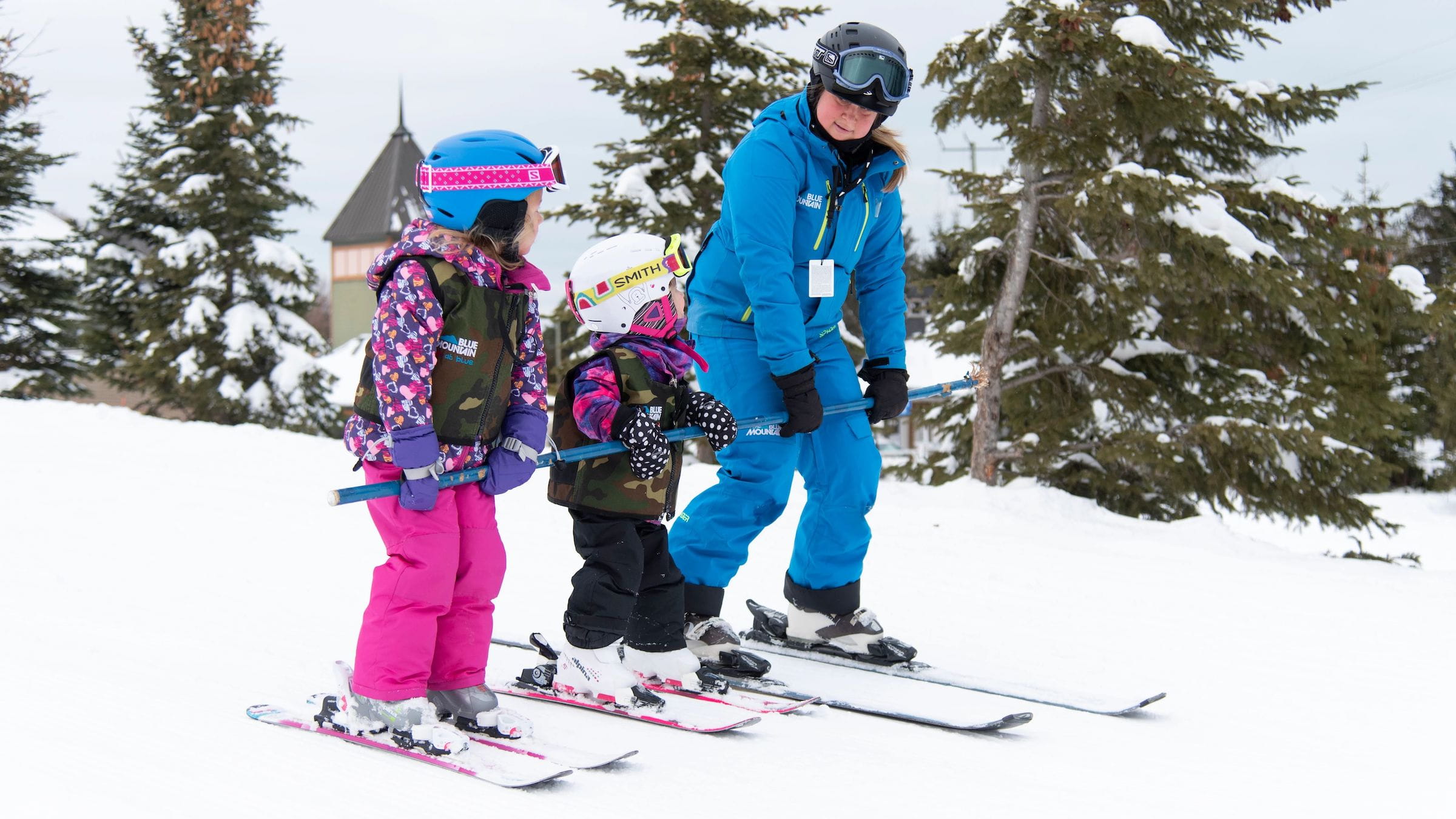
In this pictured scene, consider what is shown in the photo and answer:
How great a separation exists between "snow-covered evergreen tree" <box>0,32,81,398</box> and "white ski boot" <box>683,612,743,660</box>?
70.4 ft

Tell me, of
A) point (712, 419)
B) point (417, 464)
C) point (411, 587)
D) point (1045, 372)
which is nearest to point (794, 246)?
point (712, 419)

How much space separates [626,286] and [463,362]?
0.59 m

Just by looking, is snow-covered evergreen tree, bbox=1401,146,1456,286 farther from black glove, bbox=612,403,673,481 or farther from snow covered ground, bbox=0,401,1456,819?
black glove, bbox=612,403,673,481

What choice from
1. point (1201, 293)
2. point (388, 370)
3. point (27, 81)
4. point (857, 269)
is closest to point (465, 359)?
point (388, 370)

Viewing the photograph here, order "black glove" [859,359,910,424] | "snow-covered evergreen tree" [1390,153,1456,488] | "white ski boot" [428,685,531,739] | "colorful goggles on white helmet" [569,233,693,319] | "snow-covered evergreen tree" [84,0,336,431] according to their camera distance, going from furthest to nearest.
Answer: "snow-covered evergreen tree" [84,0,336,431] → "snow-covered evergreen tree" [1390,153,1456,488] → "black glove" [859,359,910,424] → "colorful goggles on white helmet" [569,233,693,319] → "white ski boot" [428,685,531,739]

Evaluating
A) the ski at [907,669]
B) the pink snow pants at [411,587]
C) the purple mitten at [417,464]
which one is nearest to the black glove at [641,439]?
the pink snow pants at [411,587]

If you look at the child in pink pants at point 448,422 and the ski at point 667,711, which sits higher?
the child in pink pants at point 448,422

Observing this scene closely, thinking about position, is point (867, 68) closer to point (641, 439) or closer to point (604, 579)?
point (641, 439)

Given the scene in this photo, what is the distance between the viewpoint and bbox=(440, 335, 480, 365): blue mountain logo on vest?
2518 millimetres

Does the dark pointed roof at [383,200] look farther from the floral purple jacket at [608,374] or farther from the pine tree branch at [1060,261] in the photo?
the floral purple jacket at [608,374]

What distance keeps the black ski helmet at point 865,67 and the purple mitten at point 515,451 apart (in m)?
1.36

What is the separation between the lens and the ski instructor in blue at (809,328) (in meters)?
3.17

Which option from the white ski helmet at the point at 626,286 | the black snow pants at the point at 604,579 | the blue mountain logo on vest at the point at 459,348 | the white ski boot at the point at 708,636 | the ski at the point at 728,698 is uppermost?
the white ski helmet at the point at 626,286

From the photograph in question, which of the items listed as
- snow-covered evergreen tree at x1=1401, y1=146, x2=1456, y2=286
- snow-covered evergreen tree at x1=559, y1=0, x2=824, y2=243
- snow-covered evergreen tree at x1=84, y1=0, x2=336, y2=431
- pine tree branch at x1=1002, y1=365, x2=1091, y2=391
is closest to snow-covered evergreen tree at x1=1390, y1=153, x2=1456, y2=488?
snow-covered evergreen tree at x1=1401, y1=146, x2=1456, y2=286
